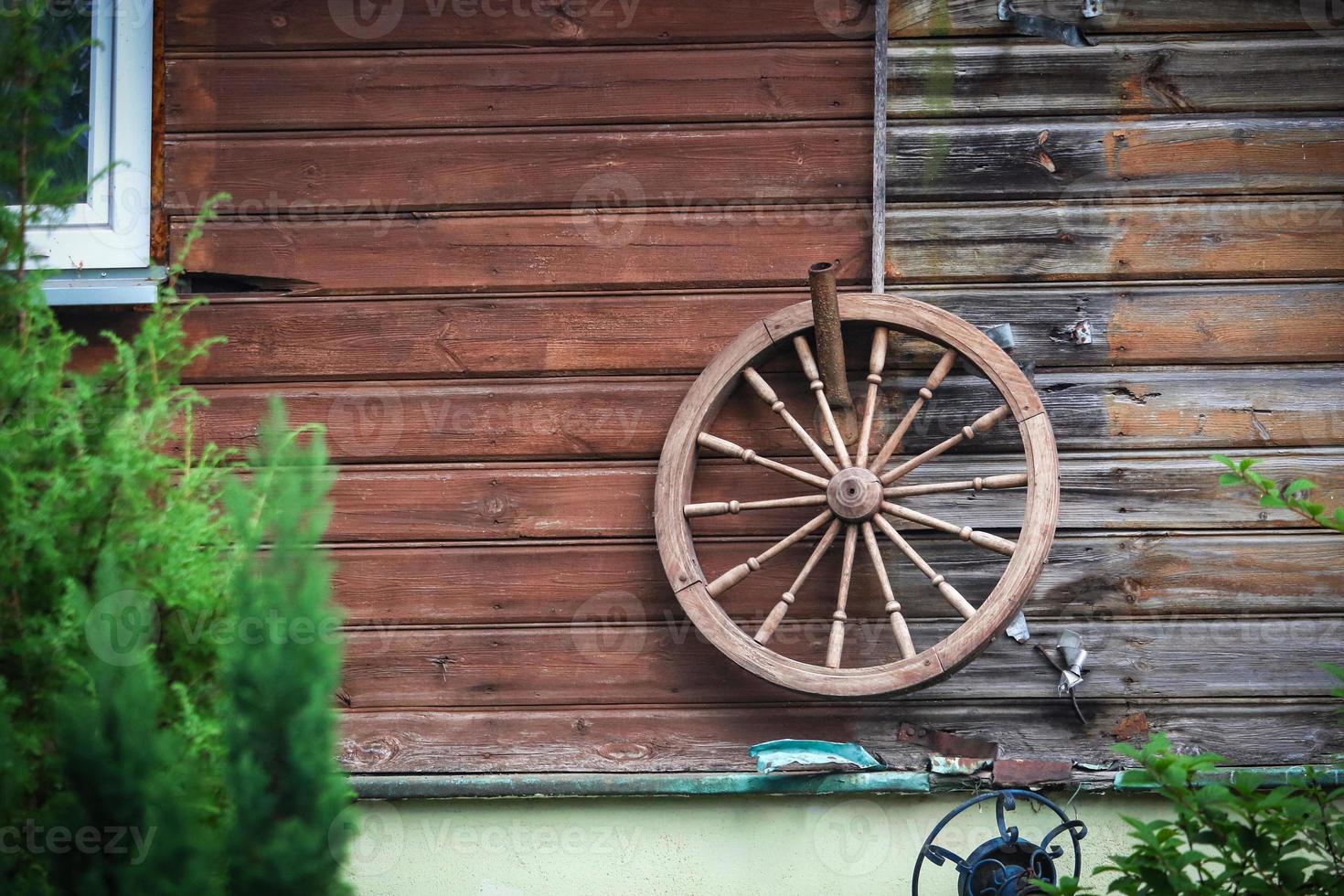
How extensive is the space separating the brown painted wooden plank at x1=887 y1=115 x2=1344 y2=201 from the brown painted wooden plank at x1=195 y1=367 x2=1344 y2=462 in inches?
18.5

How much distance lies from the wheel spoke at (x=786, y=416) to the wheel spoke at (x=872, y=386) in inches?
2.9

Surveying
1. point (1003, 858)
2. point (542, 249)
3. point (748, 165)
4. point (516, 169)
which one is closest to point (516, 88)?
point (516, 169)

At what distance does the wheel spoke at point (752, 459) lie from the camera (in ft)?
8.61

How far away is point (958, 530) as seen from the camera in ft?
8.36

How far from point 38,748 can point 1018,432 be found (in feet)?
7.17

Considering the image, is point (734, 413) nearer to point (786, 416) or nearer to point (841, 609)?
point (786, 416)

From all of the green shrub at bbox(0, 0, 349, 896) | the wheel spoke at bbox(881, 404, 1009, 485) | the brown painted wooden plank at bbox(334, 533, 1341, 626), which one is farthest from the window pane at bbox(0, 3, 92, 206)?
the wheel spoke at bbox(881, 404, 1009, 485)

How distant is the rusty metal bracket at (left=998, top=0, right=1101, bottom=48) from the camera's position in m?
2.81

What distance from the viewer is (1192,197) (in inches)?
110

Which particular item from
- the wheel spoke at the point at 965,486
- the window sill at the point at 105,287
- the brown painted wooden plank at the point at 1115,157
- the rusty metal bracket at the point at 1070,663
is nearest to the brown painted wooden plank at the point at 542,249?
the window sill at the point at 105,287

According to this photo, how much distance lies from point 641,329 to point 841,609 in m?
0.87

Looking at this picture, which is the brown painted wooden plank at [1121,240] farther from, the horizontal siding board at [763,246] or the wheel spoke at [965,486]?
the wheel spoke at [965,486]

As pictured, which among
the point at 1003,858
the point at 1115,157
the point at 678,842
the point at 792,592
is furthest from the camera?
the point at 1115,157

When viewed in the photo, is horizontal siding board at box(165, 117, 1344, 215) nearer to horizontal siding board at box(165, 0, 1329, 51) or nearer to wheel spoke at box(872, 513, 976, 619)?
horizontal siding board at box(165, 0, 1329, 51)
